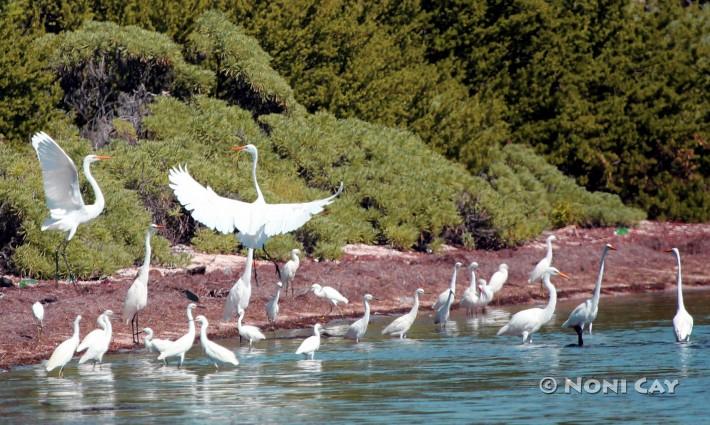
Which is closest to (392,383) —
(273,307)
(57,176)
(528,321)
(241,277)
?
(528,321)

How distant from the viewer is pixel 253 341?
62.1ft

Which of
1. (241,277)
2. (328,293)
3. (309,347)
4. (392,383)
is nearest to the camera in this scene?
(392,383)

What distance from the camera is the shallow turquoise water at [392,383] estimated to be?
44.1ft

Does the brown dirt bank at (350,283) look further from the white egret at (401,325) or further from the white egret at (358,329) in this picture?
the white egret at (401,325)

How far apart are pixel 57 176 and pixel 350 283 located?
6023 mm

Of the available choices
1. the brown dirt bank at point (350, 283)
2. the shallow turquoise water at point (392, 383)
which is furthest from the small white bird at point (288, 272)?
the shallow turquoise water at point (392, 383)

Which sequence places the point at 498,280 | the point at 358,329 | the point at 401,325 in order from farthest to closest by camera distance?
the point at 498,280
the point at 401,325
the point at 358,329

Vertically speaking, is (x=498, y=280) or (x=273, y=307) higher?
(x=498, y=280)

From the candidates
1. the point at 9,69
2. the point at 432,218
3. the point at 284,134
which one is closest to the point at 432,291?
the point at 432,218

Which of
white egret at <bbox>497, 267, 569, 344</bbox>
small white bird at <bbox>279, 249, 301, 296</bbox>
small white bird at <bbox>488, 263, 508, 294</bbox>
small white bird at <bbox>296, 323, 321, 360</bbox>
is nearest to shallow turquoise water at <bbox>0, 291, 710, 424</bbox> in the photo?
small white bird at <bbox>296, 323, 321, 360</bbox>

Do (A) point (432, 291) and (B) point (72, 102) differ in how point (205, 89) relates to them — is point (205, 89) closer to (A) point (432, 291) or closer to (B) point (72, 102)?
(B) point (72, 102)

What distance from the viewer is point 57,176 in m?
19.4

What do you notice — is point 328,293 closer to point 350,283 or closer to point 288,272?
point 288,272

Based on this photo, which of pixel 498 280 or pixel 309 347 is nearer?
pixel 309 347
